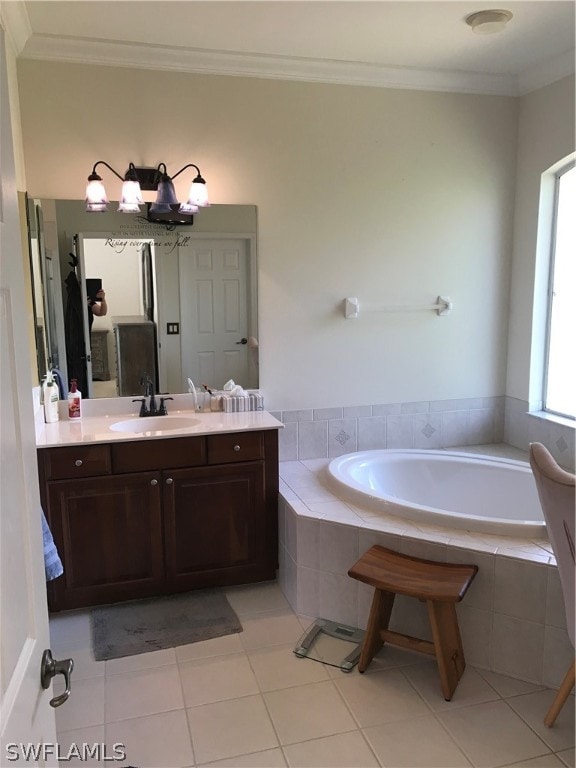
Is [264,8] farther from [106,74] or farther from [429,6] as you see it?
[106,74]

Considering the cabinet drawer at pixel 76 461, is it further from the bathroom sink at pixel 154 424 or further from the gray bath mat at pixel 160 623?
the gray bath mat at pixel 160 623

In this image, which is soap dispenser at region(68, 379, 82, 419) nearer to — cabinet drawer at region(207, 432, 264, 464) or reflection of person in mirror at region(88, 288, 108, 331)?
reflection of person in mirror at region(88, 288, 108, 331)

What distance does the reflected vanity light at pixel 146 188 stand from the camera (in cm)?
297

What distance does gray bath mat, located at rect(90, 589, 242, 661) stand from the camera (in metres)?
2.58

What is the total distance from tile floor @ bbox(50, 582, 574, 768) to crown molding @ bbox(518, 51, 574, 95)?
302 cm

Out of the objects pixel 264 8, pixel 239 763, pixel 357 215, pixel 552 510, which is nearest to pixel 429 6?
pixel 264 8

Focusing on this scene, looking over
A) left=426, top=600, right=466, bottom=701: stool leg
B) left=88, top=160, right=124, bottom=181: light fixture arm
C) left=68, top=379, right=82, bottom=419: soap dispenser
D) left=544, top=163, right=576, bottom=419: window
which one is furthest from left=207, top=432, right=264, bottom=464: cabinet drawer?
left=544, top=163, right=576, bottom=419: window

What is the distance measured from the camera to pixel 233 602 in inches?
115

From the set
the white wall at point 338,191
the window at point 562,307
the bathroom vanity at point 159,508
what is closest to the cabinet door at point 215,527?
the bathroom vanity at point 159,508

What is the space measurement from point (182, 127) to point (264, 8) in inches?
30.1

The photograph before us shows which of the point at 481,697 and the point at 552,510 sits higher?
the point at 552,510

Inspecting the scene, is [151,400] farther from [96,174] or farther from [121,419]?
[96,174]

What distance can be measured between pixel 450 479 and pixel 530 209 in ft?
5.52

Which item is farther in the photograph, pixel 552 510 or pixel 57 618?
pixel 57 618
